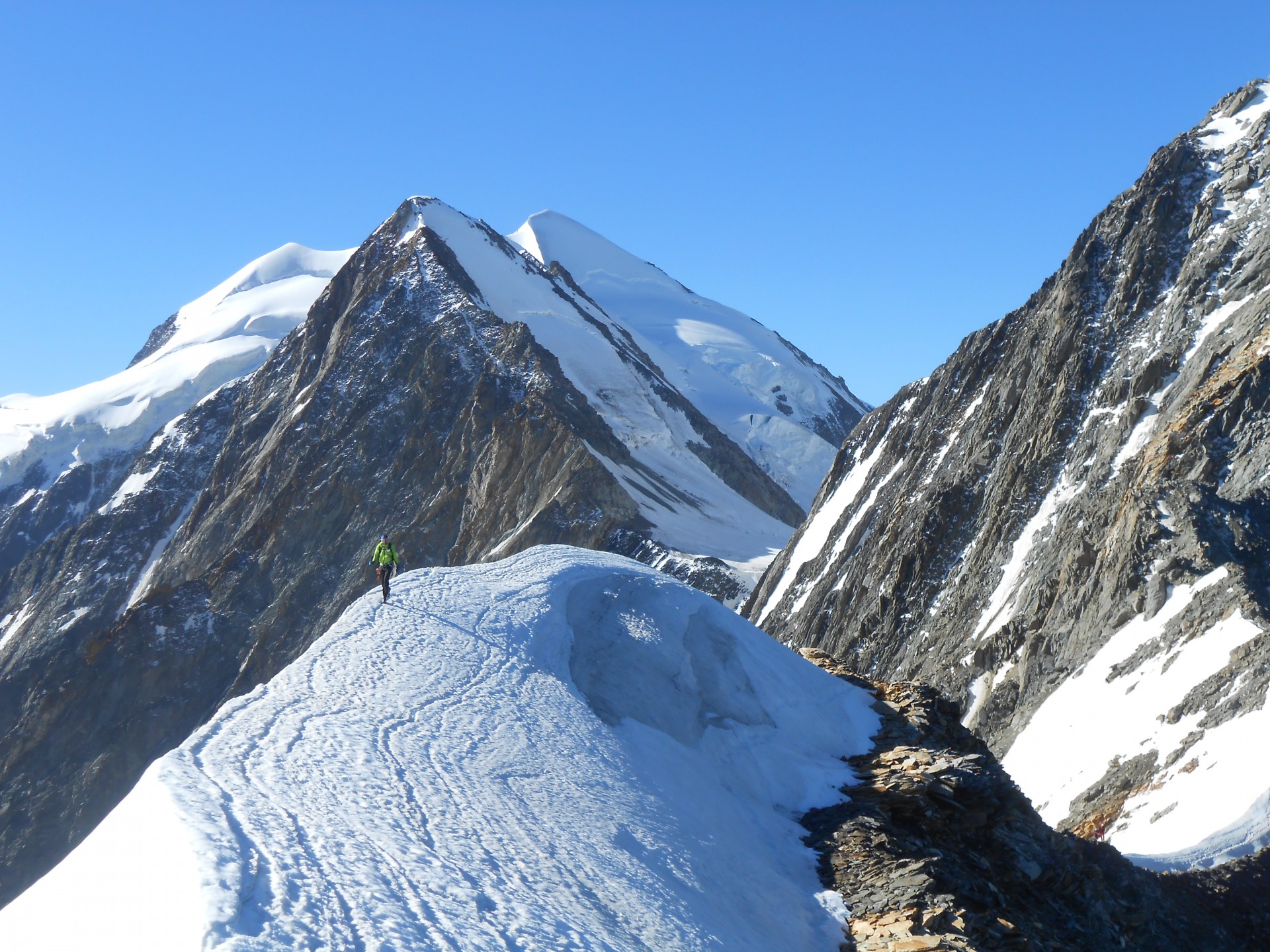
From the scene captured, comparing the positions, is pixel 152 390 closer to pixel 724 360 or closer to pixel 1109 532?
pixel 724 360

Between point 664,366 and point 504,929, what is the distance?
4382 inches

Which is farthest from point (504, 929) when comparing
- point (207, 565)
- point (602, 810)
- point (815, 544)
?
point (207, 565)

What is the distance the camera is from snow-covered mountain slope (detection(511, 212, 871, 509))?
109562mm

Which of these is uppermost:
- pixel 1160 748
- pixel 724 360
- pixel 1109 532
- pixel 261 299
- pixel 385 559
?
pixel 261 299

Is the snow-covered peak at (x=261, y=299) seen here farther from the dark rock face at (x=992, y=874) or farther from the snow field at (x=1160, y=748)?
the dark rock face at (x=992, y=874)

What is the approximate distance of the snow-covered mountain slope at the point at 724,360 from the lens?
10956cm

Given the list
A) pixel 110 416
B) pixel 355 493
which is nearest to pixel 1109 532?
pixel 355 493

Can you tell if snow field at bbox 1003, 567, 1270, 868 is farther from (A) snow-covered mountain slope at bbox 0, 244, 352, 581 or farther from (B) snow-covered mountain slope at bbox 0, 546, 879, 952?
(A) snow-covered mountain slope at bbox 0, 244, 352, 581

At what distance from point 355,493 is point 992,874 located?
65.4m

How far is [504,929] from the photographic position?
9.34 m

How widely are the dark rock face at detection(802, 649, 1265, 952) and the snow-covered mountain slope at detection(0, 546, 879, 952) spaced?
534mm

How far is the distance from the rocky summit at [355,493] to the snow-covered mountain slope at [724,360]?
0.55 m

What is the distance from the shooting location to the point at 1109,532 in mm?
28094

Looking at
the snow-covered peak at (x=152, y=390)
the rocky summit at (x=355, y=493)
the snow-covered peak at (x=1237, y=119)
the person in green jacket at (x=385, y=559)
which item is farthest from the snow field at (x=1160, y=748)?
the snow-covered peak at (x=152, y=390)
